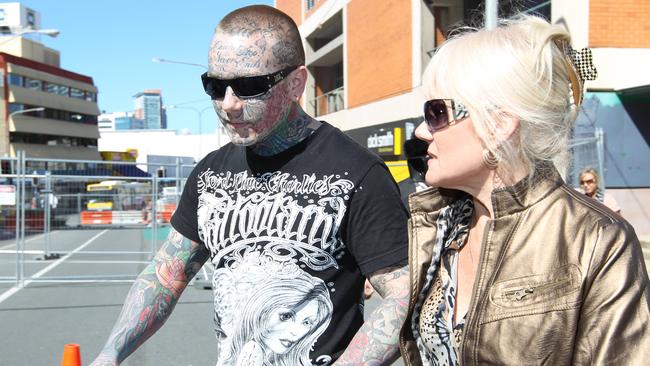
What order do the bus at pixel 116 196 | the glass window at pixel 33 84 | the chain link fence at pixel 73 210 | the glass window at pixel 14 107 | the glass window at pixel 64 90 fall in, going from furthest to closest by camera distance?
the glass window at pixel 64 90
the glass window at pixel 33 84
the glass window at pixel 14 107
the bus at pixel 116 196
the chain link fence at pixel 73 210

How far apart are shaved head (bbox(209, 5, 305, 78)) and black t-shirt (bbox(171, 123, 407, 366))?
29 centimetres

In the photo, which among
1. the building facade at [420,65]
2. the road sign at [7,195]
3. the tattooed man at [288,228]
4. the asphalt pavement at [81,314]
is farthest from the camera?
the building facade at [420,65]

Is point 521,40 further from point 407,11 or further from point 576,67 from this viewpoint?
point 407,11

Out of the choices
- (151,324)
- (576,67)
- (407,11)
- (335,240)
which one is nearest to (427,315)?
(335,240)

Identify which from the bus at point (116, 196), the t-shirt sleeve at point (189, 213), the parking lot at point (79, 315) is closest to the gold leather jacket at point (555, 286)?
the t-shirt sleeve at point (189, 213)

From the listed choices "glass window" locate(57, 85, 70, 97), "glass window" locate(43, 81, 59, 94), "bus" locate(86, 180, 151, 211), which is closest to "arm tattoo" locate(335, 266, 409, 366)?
"bus" locate(86, 180, 151, 211)

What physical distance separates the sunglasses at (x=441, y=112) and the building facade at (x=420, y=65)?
604mm

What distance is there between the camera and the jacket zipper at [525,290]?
1.27m

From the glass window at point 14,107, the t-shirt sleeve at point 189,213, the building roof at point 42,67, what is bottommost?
the t-shirt sleeve at point 189,213

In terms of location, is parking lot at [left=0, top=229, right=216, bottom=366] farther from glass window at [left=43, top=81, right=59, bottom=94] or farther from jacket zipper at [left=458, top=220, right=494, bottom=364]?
glass window at [left=43, top=81, right=59, bottom=94]

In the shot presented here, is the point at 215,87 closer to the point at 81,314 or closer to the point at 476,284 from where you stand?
the point at 476,284

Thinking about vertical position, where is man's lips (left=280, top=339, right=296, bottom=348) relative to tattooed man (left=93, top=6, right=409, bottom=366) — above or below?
below

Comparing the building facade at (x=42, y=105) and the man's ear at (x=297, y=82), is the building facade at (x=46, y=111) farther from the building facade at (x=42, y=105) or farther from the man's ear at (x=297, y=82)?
the man's ear at (x=297, y=82)

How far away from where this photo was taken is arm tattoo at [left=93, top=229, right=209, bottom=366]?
73.4 inches
